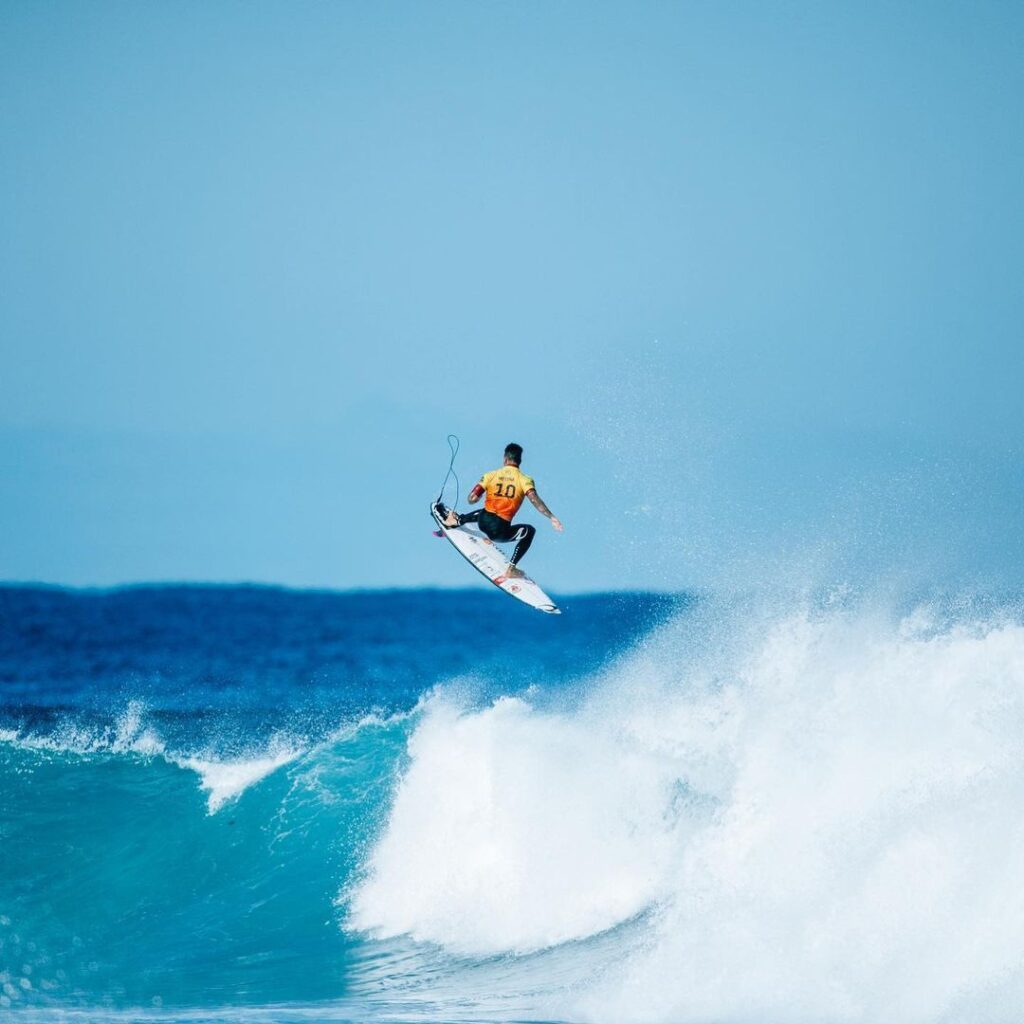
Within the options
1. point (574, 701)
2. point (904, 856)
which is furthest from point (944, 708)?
point (574, 701)

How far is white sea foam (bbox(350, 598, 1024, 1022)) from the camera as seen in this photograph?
527 centimetres

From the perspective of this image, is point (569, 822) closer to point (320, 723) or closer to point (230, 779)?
point (230, 779)

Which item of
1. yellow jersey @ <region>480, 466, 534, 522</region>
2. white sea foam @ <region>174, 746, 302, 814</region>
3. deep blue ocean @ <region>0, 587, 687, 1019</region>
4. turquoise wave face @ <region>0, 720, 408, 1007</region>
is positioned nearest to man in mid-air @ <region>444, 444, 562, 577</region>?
yellow jersey @ <region>480, 466, 534, 522</region>

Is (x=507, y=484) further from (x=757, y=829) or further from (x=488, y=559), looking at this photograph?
(x=757, y=829)

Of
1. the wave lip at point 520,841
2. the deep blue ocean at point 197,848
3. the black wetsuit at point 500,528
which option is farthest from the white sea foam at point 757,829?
the black wetsuit at point 500,528

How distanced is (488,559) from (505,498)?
0.95 metres

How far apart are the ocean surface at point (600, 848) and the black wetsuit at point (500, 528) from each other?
4.30 ft

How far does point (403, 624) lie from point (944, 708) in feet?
81.4

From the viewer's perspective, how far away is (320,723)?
18.2m

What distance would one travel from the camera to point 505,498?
8.79 m

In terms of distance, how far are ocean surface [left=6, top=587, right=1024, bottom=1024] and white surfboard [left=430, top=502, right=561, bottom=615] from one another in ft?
2.82

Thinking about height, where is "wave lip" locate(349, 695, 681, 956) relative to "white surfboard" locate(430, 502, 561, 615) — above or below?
below

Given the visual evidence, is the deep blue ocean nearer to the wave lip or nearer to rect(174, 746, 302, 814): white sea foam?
rect(174, 746, 302, 814): white sea foam

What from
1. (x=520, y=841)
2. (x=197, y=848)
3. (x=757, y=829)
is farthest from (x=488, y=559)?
(x=757, y=829)
